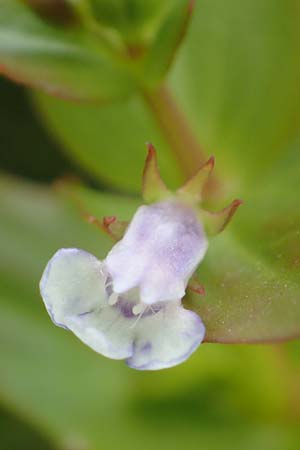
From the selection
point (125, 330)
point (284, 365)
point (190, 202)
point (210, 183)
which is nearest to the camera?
point (125, 330)

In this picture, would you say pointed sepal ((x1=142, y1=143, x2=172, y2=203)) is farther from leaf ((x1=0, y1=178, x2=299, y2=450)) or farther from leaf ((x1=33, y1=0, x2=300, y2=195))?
leaf ((x1=0, y1=178, x2=299, y2=450))

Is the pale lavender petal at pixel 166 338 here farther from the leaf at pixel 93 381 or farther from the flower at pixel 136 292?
the leaf at pixel 93 381

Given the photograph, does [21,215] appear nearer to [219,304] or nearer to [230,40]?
[230,40]

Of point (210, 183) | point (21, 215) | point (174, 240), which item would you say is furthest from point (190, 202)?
point (21, 215)

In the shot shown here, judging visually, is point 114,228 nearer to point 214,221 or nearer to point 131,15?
point 214,221

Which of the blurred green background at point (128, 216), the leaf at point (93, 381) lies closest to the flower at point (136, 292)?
the blurred green background at point (128, 216)

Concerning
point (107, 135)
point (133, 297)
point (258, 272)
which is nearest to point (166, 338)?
point (133, 297)

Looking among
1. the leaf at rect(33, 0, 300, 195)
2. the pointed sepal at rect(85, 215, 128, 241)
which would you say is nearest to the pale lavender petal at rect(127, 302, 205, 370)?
the pointed sepal at rect(85, 215, 128, 241)
